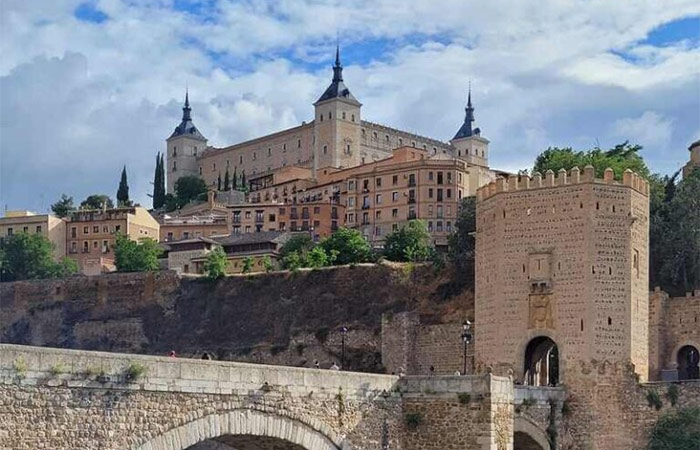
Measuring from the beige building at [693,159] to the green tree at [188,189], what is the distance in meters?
63.8

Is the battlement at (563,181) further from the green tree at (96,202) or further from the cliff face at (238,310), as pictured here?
the green tree at (96,202)

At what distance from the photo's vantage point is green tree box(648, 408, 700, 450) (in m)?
35.2

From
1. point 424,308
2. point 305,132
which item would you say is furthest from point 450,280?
point 305,132

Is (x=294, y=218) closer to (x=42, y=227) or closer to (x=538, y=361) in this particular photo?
(x=42, y=227)

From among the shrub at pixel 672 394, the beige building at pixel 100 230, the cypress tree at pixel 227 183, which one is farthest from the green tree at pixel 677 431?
the cypress tree at pixel 227 183

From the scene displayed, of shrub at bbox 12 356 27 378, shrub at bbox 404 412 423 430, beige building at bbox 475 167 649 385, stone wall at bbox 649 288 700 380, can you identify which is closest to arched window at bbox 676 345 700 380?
stone wall at bbox 649 288 700 380

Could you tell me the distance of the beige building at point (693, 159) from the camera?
57.6 meters

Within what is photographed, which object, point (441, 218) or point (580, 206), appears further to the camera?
point (441, 218)

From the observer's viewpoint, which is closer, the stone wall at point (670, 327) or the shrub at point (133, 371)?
the shrub at point (133, 371)

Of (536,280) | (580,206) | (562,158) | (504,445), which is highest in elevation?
(562,158)

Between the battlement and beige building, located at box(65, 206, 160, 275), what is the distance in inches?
2275

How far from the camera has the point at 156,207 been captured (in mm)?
119938

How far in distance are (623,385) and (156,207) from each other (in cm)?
8796

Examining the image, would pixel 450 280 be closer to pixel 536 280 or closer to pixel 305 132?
pixel 536 280
